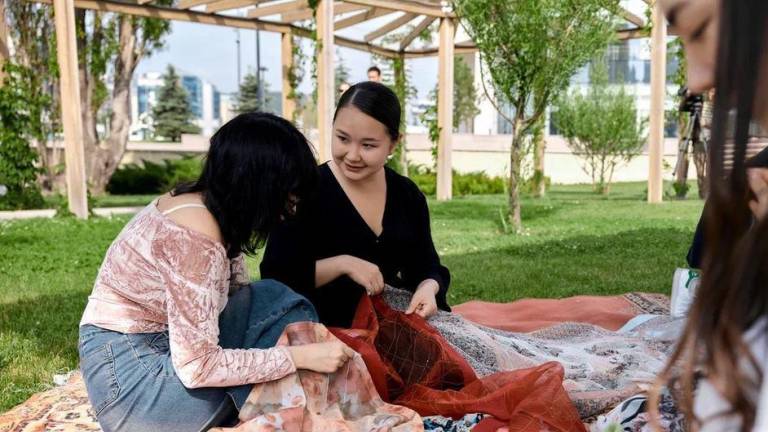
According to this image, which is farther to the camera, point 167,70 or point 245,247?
point 167,70

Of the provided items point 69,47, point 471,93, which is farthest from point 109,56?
point 471,93

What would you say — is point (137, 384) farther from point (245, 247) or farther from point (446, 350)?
point (446, 350)

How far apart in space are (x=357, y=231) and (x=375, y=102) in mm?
517

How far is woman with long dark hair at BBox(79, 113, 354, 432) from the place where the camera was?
210 centimetres

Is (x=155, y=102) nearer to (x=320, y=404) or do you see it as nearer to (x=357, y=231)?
(x=357, y=231)

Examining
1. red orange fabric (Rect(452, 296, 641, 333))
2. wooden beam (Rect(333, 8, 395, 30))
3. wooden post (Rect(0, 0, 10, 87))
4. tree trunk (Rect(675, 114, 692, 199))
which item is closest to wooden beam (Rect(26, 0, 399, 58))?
wooden post (Rect(0, 0, 10, 87))

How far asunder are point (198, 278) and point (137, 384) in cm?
42

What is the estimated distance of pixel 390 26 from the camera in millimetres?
13445

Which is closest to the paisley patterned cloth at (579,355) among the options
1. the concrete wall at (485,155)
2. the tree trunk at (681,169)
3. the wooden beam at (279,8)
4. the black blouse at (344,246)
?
the black blouse at (344,246)

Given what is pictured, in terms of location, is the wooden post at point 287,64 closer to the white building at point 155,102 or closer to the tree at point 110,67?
the tree at point 110,67

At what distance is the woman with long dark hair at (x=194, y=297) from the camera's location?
2098 mm

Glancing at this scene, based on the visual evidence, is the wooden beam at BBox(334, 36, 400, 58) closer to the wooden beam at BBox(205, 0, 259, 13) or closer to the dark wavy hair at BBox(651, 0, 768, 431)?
the wooden beam at BBox(205, 0, 259, 13)

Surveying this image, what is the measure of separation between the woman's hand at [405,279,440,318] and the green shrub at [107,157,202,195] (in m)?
16.3

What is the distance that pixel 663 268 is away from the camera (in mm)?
6105
